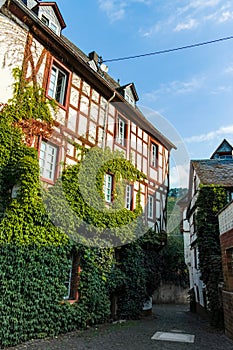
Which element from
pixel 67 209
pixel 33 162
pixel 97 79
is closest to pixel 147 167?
pixel 97 79

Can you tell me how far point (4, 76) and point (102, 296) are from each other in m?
7.88

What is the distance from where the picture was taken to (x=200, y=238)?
41.8ft

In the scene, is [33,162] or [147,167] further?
[147,167]

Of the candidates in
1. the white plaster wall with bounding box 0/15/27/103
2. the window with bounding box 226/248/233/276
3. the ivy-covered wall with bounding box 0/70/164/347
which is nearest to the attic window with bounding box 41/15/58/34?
the white plaster wall with bounding box 0/15/27/103

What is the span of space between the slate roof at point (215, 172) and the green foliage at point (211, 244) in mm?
655

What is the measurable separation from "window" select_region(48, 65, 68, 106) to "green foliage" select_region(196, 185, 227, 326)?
24.2 ft

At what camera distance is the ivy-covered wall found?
7.42 meters

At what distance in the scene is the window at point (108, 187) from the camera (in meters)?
12.0

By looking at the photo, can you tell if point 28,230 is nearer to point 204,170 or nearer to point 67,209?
point 67,209

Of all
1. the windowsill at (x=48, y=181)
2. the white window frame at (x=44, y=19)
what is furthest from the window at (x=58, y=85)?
the windowsill at (x=48, y=181)

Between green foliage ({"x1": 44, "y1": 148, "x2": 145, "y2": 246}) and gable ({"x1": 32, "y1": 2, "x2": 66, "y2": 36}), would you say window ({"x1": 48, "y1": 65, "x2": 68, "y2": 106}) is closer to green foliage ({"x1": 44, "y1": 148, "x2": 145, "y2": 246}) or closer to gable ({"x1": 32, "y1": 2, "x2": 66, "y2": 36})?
gable ({"x1": 32, "y1": 2, "x2": 66, "y2": 36})

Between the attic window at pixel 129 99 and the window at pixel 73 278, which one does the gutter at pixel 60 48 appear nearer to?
the attic window at pixel 129 99

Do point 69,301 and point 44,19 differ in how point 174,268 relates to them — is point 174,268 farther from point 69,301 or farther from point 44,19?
point 44,19

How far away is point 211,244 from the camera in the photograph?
40.4 ft
